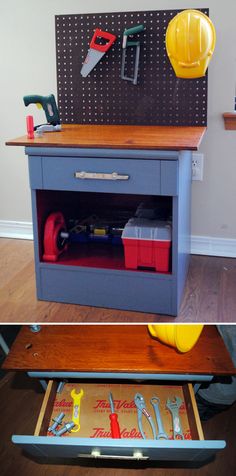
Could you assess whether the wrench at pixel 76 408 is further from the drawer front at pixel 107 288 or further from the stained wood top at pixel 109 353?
the drawer front at pixel 107 288

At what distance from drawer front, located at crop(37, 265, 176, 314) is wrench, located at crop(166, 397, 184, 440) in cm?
58

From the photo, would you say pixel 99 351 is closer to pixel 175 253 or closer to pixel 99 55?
pixel 175 253

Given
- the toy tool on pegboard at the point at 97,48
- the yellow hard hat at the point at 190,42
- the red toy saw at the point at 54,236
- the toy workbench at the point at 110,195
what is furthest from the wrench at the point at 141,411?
the toy tool on pegboard at the point at 97,48

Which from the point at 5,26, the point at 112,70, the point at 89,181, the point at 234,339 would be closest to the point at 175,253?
the point at 89,181

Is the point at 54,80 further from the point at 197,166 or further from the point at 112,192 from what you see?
the point at 112,192

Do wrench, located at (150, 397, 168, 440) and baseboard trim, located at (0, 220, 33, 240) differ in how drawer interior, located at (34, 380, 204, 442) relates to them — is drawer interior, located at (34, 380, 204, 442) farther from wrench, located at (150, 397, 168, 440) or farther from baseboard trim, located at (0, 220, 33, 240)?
baseboard trim, located at (0, 220, 33, 240)

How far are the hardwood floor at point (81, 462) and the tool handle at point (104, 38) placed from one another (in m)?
1.19

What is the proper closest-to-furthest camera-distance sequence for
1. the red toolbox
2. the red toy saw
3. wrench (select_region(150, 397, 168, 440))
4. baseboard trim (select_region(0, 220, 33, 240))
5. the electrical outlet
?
wrench (select_region(150, 397, 168, 440)) < the red toolbox < the red toy saw < the electrical outlet < baseboard trim (select_region(0, 220, 33, 240))

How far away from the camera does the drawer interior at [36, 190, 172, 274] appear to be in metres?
1.60

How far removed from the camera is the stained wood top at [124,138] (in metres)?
1.36

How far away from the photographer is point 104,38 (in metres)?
1.73

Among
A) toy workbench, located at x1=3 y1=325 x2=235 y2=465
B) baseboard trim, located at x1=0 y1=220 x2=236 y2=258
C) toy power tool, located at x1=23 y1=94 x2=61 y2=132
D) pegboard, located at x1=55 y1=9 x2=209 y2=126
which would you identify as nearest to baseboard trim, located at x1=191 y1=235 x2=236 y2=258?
baseboard trim, located at x1=0 y1=220 x2=236 y2=258

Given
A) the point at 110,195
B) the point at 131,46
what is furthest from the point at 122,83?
the point at 110,195

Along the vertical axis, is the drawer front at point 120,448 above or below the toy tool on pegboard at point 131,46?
below
